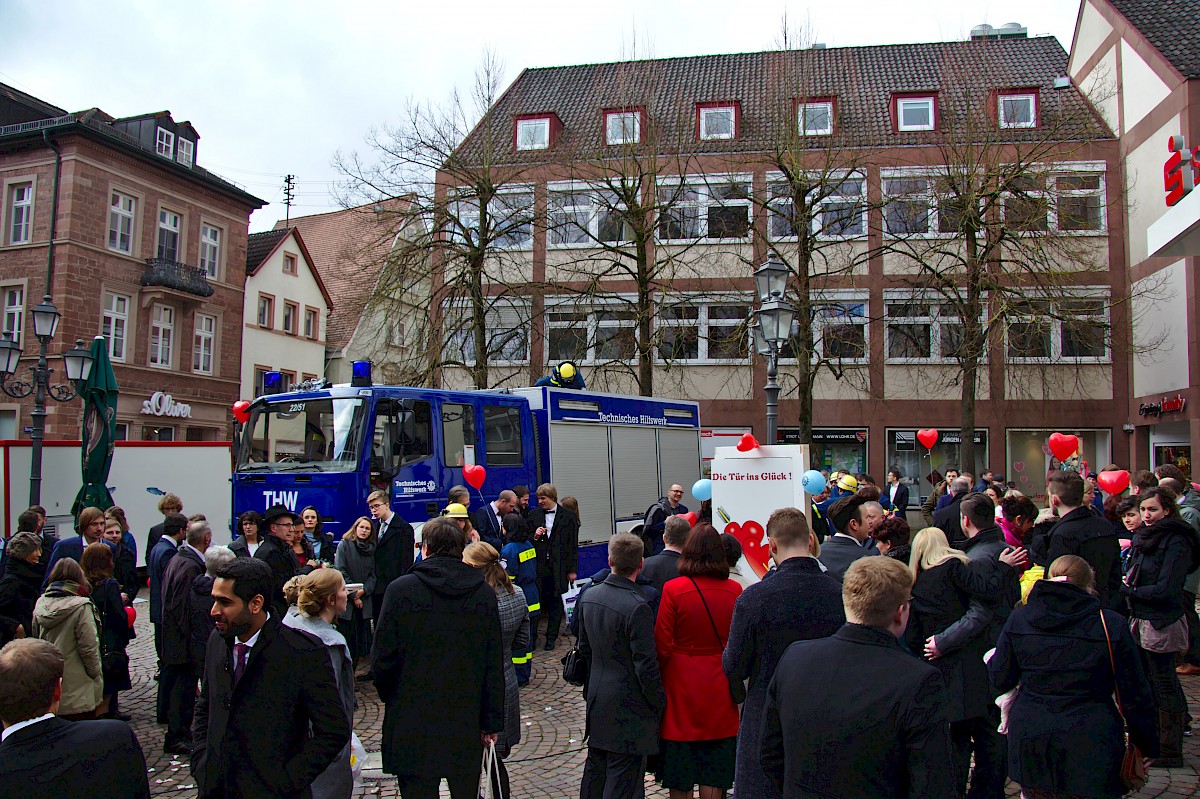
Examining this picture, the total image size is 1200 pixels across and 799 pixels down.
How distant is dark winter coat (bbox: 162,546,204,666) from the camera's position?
260 inches

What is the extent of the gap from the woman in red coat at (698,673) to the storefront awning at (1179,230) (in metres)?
7.14

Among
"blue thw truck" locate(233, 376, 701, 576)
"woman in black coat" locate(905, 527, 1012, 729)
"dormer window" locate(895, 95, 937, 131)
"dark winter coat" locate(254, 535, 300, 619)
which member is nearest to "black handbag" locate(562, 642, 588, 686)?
"woman in black coat" locate(905, 527, 1012, 729)

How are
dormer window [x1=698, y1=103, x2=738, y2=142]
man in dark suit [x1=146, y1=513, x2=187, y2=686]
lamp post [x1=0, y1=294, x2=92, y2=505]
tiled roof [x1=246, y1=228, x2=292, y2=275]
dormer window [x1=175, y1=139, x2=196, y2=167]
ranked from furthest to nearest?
tiled roof [x1=246, y1=228, x2=292, y2=275]
dormer window [x1=175, y1=139, x2=196, y2=167]
dormer window [x1=698, y1=103, x2=738, y2=142]
lamp post [x1=0, y1=294, x2=92, y2=505]
man in dark suit [x1=146, y1=513, x2=187, y2=686]

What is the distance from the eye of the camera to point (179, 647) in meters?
6.61

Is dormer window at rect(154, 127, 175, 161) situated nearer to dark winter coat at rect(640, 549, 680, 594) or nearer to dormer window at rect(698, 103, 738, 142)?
dormer window at rect(698, 103, 738, 142)

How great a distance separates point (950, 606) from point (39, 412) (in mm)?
15412

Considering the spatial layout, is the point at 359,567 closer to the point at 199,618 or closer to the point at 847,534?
the point at 199,618

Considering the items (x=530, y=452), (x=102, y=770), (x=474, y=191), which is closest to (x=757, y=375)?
(x=474, y=191)

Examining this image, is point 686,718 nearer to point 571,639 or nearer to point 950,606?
point 950,606

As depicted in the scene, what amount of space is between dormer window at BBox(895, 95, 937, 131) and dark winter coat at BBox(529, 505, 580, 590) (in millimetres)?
21718

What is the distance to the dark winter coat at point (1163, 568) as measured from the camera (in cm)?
630

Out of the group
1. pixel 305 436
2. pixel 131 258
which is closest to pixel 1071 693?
pixel 305 436

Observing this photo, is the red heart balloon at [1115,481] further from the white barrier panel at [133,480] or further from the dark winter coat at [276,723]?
the white barrier panel at [133,480]

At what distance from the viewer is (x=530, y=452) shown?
1306cm
